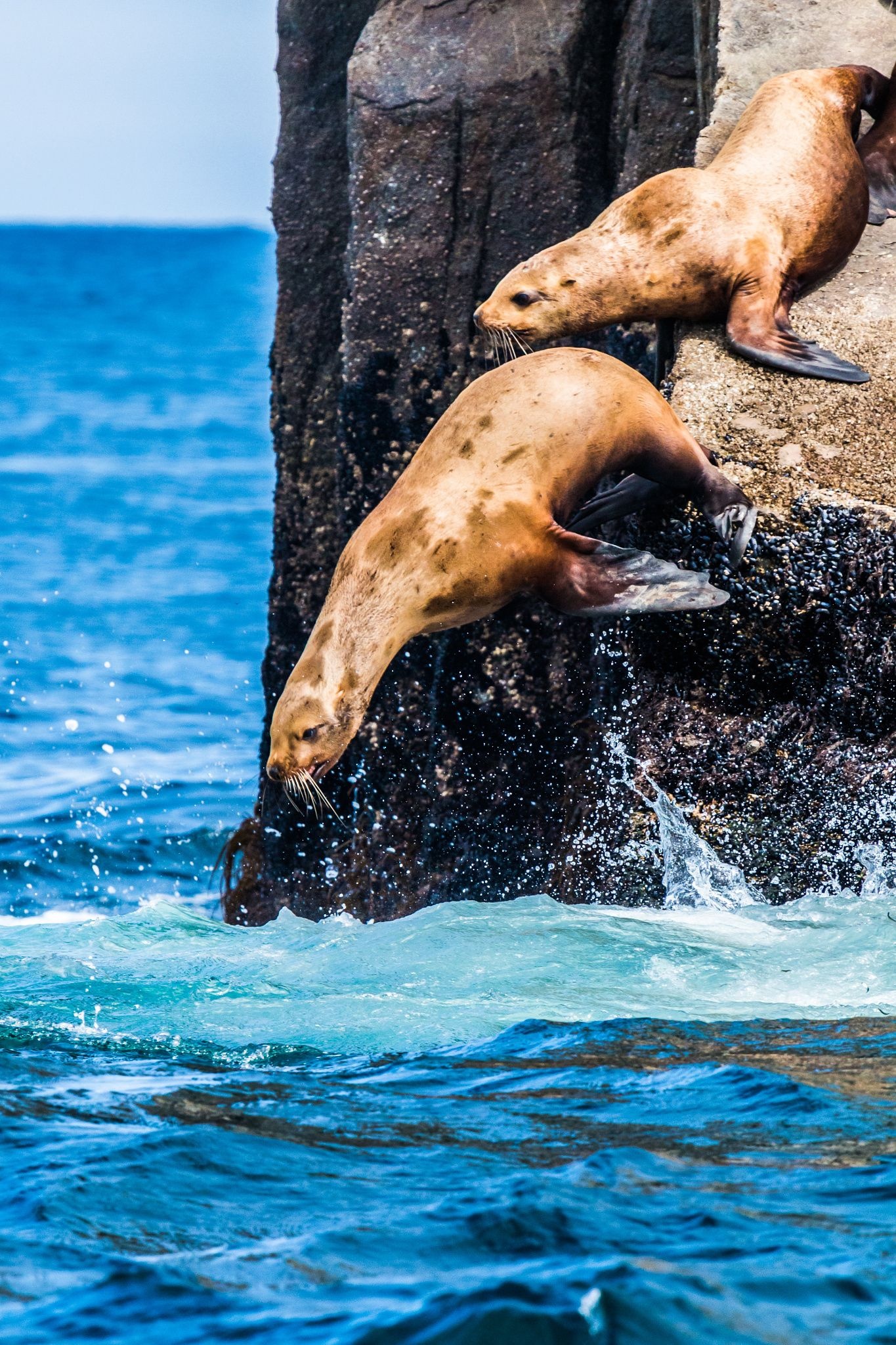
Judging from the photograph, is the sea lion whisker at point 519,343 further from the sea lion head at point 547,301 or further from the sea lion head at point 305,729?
the sea lion head at point 305,729

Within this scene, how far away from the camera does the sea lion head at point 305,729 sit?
406cm

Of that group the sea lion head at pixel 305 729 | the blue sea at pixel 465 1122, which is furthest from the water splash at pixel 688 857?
the sea lion head at pixel 305 729

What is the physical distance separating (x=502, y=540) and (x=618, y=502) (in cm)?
50

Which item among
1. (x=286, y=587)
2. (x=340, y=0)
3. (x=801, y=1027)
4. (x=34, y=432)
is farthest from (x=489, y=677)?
(x=34, y=432)

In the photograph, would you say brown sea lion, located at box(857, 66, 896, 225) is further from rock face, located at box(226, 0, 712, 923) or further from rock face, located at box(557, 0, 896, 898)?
rock face, located at box(226, 0, 712, 923)

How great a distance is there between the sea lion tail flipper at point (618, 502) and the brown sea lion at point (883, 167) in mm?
1443

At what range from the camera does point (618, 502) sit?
4398 millimetres

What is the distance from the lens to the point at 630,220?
4809 mm

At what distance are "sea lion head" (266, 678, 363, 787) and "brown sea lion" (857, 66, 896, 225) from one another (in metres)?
2.50

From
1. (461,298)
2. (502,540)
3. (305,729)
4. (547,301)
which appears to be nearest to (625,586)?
(502,540)

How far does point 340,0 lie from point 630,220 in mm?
2909

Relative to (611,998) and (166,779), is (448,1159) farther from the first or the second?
(166,779)

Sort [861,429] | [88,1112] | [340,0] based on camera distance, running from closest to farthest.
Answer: [88,1112] < [861,429] < [340,0]

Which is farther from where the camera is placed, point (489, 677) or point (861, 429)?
point (489, 677)
